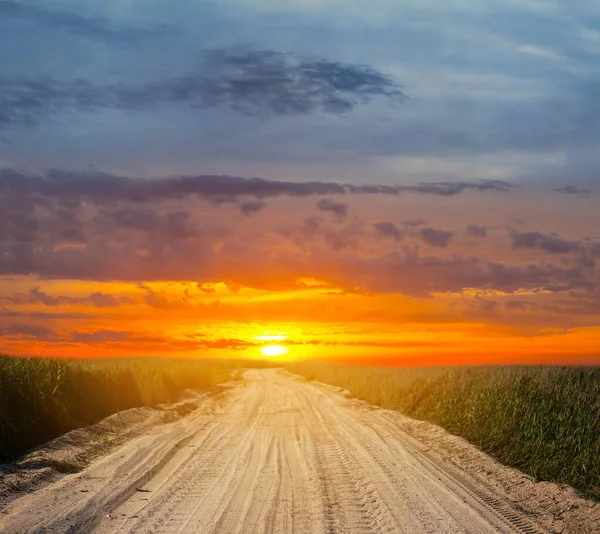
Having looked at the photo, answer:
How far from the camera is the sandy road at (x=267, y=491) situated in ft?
30.0

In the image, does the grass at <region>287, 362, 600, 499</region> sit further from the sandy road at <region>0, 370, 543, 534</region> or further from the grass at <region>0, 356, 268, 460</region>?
the grass at <region>0, 356, 268, 460</region>

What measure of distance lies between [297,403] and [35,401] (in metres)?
12.3

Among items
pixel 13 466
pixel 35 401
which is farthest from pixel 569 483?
pixel 35 401

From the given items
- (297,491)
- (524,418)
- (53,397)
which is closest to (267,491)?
(297,491)

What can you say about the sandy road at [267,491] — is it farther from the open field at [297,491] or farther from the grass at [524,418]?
the grass at [524,418]

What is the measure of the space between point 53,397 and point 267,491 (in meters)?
9.52

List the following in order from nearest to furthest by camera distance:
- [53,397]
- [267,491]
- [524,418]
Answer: [267,491] → [524,418] → [53,397]

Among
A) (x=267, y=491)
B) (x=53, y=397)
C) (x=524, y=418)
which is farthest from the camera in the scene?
(x=53, y=397)

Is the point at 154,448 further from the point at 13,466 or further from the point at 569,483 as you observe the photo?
the point at 569,483

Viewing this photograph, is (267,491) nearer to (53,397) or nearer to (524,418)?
(524,418)

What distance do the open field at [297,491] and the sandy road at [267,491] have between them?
2 cm

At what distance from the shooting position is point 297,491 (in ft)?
35.8

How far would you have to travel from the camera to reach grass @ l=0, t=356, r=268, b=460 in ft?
50.7

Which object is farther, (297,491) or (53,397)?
(53,397)
